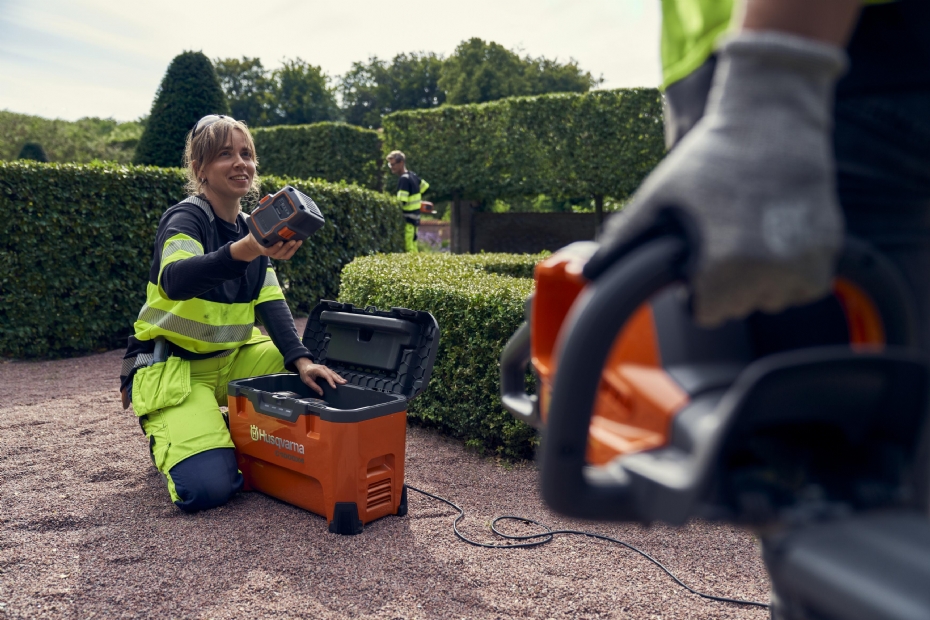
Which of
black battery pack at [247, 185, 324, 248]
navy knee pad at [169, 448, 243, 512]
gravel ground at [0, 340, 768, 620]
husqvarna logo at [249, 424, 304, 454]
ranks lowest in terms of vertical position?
gravel ground at [0, 340, 768, 620]

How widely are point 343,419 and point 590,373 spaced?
196 centimetres

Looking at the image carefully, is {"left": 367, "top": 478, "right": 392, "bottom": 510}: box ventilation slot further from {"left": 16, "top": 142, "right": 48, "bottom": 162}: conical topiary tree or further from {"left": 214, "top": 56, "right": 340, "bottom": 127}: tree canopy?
{"left": 214, "top": 56, "right": 340, "bottom": 127}: tree canopy

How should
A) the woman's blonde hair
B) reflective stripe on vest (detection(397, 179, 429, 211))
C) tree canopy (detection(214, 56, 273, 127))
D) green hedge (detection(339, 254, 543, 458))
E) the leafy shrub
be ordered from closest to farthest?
the woman's blonde hair, green hedge (detection(339, 254, 543, 458)), reflective stripe on vest (detection(397, 179, 429, 211)), the leafy shrub, tree canopy (detection(214, 56, 273, 127))

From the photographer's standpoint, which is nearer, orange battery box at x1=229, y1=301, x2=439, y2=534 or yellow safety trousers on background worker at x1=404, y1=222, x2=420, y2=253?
orange battery box at x1=229, y1=301, x2=439, y2=534

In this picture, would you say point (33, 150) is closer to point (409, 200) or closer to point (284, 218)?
point (409, 200)

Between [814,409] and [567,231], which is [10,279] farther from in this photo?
[567,231]

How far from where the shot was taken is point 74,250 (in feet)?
19.6

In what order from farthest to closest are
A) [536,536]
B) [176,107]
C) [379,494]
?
1. [176,107]
2. [379,494]
3. [536,536]

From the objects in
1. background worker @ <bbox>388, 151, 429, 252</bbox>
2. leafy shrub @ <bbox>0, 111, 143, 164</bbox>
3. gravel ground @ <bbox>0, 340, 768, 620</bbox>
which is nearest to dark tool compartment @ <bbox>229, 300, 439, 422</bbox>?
gravel ground @ <bbox>0, 340, 768, 620</bbox>

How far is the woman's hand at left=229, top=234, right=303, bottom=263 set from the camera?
8.09ft

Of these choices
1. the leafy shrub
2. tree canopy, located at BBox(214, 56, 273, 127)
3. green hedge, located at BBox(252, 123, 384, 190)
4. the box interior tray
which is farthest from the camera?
tree canopy, located at BBox(214, 56, 273, 127)

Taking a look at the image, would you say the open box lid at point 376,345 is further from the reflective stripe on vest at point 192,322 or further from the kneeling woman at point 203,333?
the reflective stripe on vest at point 192,322

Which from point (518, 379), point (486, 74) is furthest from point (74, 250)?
point (486, 74)

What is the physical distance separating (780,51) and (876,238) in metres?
0.30
